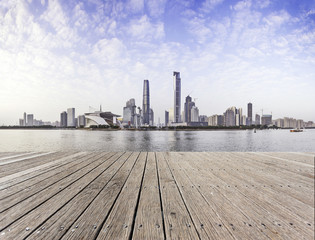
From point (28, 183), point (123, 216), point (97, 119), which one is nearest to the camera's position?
point (123, 216)

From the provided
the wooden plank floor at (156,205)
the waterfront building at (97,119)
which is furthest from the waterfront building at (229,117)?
the wooden plank floor at (156,205)

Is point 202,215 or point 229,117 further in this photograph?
point 229,117

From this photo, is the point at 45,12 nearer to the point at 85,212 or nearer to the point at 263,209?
the point at 85,212

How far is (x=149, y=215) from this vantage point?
132 cm

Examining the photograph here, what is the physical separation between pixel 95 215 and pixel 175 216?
2.45 ft

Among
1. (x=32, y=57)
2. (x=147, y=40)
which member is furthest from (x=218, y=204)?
(x=32, y=57)

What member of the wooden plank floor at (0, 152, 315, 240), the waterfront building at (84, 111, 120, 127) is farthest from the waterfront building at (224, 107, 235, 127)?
the wooden plank floor at (0, 152, 315, 240)

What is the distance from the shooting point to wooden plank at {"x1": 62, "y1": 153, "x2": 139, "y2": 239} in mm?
1067

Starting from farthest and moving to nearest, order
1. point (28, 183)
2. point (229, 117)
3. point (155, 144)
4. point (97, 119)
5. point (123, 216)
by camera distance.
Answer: point (229, 117) → point (97, 119) → point (155, 144) → point (28, 183) → point (123, 216)

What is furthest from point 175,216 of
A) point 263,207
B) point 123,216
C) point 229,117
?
point 229,117

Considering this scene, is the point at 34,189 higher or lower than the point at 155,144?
higher

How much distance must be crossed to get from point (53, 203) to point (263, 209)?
2.23 meters

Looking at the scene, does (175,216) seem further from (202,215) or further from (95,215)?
(95,215)

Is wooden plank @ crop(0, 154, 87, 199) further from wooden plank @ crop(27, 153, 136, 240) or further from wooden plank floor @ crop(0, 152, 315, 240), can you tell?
wooden plank @ crop(27, 153, 136, 240)
